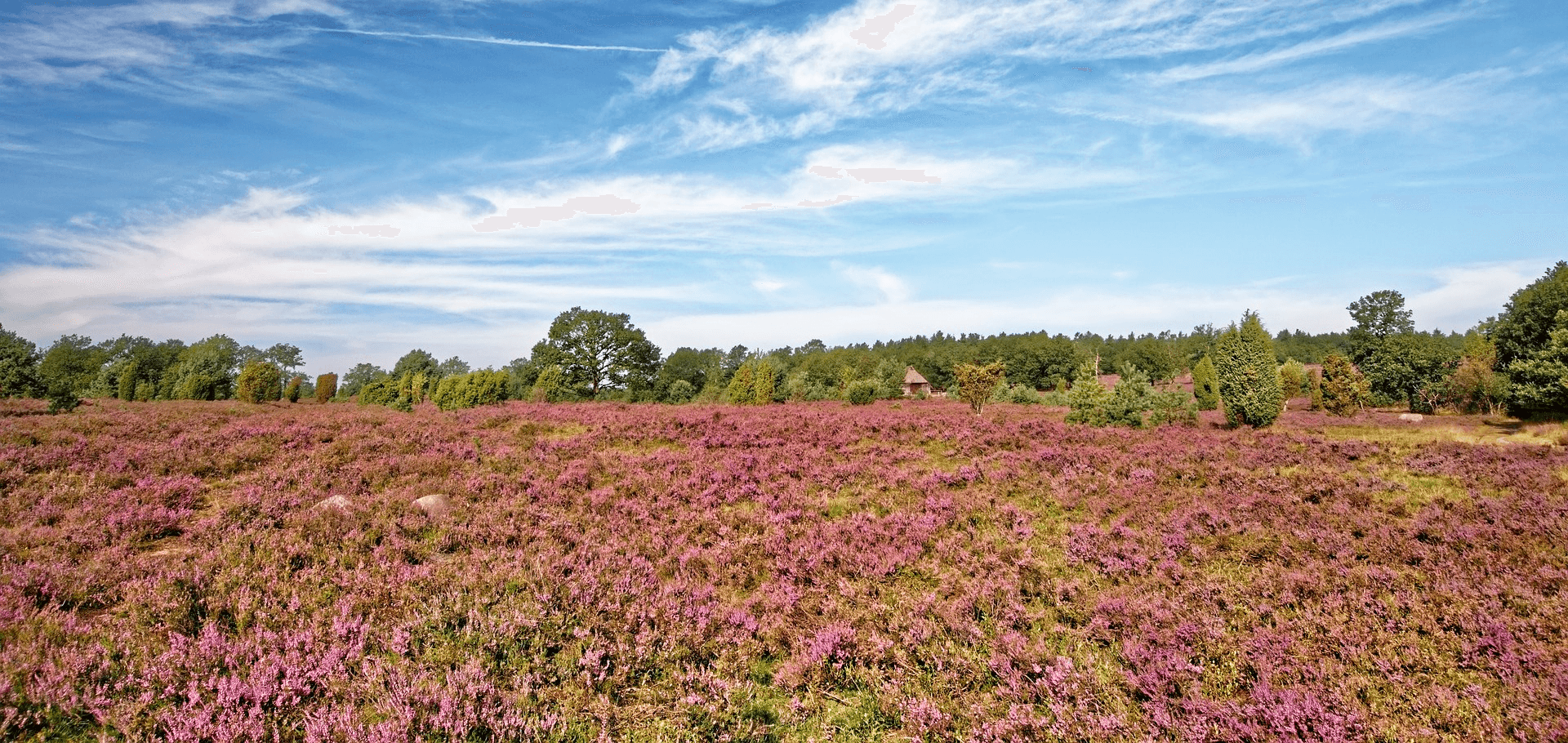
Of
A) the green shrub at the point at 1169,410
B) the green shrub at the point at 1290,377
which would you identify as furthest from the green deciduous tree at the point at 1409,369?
the green shrub at the point at 1169,410

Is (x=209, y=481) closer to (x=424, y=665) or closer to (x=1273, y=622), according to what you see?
(x=424, y=665)

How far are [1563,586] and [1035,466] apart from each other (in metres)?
7.14

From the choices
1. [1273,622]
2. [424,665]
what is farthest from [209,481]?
[1273,622]

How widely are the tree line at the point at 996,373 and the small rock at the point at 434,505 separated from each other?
1967 cm

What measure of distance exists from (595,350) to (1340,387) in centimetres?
6551

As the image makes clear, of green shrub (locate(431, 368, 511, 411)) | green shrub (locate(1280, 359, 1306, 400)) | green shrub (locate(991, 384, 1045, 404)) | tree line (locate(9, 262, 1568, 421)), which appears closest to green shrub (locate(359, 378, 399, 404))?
tree line (locate(9, 262, 1568, 421))

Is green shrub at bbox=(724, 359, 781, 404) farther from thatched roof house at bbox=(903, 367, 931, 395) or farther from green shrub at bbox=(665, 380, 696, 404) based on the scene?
thatched roof house at bbox=(903, 367, 931, 395)

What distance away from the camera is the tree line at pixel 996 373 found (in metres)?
31.2

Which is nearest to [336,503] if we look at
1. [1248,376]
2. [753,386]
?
[1248,376]

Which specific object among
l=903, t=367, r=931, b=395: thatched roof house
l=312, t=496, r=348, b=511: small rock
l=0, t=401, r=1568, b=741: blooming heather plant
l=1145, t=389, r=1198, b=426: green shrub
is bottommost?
l=0, t=401, r=1568, b=741: blooming heather plant

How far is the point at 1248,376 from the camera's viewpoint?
2705cm

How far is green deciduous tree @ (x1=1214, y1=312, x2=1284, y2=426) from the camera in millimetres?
26859

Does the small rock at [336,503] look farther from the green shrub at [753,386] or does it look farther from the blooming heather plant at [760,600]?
the green shrub at [753,386]

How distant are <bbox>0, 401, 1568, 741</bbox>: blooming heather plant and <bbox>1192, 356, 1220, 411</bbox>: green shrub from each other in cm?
4102
